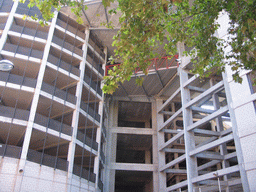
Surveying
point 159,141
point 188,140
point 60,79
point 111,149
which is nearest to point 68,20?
point 60,79

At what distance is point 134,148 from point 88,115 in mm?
16285

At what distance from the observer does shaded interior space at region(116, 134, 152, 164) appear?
37.3 metres

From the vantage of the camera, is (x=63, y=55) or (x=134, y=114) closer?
(x=63, y=55)

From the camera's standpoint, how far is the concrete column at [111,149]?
3170 centimetres

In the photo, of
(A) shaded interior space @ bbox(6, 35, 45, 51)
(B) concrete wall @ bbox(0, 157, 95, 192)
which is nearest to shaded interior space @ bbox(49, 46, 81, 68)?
(A) shaded interior space @ bbox(6, 35, 45, 51)

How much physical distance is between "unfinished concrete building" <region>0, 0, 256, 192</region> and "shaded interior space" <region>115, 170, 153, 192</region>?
12.3 inches

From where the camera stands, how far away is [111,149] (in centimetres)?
3403

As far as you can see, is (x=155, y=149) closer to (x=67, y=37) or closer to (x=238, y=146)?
(x=238, y=146)

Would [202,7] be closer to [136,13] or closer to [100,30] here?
[136,13]

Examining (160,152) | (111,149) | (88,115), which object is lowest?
(160,152)

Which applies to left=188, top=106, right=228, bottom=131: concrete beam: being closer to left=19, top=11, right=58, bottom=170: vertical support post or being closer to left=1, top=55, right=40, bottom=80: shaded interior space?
left=19, top=11, right=58, bottom=170: vertical support post

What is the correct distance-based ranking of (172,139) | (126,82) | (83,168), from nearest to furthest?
(83,168), (172,139), (126,82)

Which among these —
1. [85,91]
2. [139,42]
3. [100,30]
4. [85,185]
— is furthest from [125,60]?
[100,30]

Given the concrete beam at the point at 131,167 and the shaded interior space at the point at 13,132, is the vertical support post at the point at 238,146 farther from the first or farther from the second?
the shaded interior space at the point at 13,132
